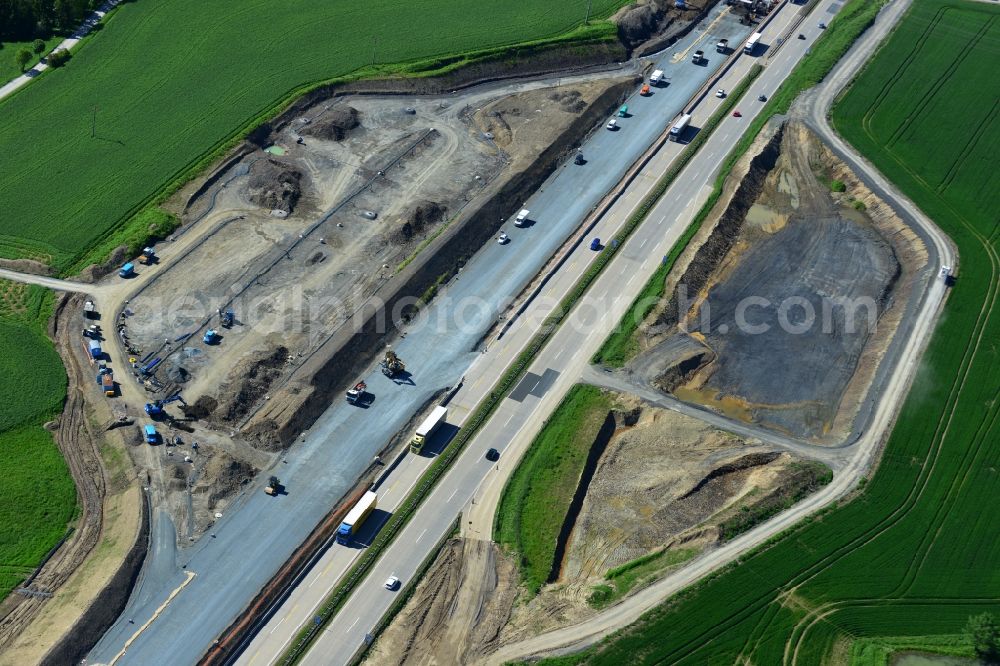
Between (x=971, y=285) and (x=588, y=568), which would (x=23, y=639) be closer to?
(x=588, y=568)

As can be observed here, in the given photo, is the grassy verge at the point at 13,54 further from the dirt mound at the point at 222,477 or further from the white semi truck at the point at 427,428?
the white semi truck at the point at 427,428

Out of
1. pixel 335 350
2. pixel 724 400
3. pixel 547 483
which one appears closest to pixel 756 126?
pixel 724 400

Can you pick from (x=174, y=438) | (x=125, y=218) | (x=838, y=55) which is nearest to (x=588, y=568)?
(x=174, y=438)

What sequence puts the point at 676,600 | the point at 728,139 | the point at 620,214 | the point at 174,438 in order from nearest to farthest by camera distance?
the point at 676,600
the point at 174,438
the point at 620,214
the point at 728,139

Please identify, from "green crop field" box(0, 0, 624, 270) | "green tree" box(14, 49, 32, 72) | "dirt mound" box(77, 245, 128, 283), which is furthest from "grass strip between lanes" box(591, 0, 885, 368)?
"green tree" box(14, 49, 32, 72)

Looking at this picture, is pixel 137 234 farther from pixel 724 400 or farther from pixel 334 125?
pixel 724 400

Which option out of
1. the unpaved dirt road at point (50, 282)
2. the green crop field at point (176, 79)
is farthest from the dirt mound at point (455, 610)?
the green crop field at point (176, 79)
